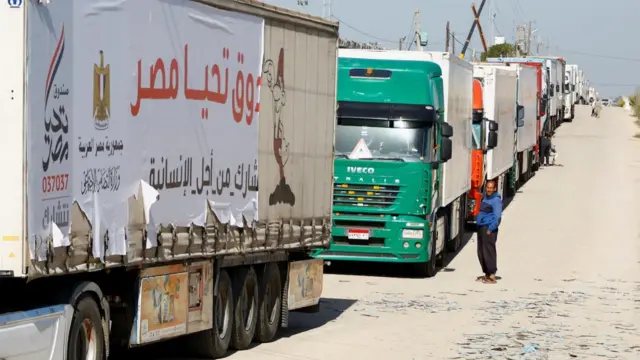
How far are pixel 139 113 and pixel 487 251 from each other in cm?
1317

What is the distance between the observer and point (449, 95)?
26.3 metres

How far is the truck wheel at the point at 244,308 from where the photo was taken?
50.3ft

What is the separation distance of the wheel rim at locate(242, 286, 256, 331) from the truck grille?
8.73m

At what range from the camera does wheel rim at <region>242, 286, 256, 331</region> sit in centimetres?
1568

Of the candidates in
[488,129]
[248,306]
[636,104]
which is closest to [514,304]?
[248,306]

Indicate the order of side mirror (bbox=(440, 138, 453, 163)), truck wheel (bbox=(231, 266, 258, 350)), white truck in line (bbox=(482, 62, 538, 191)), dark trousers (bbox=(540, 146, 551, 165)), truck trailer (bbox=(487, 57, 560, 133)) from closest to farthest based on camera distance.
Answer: truck wheel (bbox=(231, 266, 258, 350)), side mirror (bbox=(440, 138, 453, 163)), white truck in line (bbox=(482, 62, 538, 191)), truck trailer (bbox=(487, 57, 560, 133)), dark trousers (bbox=(540, 146, 551, 165))

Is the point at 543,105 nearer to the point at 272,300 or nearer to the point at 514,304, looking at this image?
the point at 514,304

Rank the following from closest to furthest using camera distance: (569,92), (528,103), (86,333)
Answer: (86,333) → (528,103) → (569,92)

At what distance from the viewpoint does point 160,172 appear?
510 inches

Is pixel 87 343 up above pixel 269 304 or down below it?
above

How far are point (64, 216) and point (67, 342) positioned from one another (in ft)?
3.10

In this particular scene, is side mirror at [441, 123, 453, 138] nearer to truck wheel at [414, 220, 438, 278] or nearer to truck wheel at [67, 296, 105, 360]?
truck wheel at [414, 220, 438, 278]

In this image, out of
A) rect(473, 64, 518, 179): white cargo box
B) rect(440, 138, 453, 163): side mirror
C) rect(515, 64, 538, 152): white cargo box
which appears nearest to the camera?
rect(440, 138, 453, 163): side mirror

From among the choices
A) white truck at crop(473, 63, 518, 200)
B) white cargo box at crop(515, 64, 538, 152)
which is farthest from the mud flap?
white cargo box at crop(515, 64, 538, 152)
